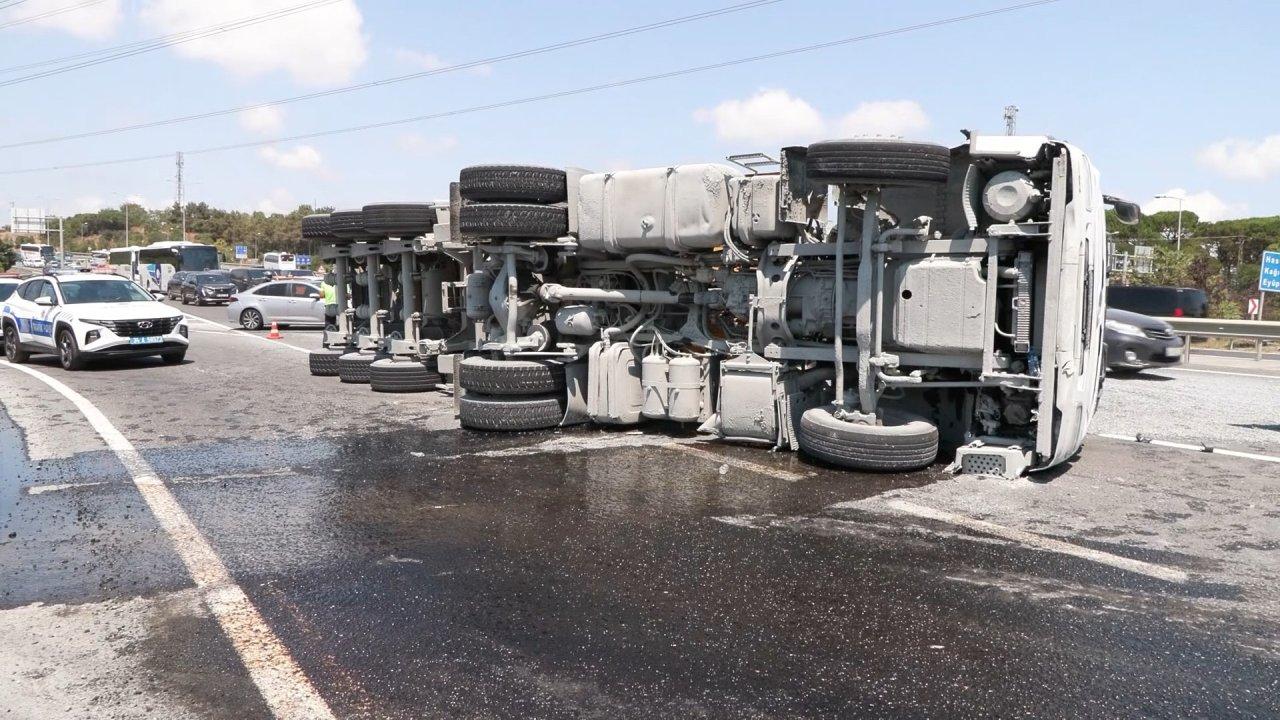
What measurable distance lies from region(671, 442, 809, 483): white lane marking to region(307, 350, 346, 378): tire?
24.8 feet

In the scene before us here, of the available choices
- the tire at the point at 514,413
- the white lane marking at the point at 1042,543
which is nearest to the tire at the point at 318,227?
the tire at the point at 514,413

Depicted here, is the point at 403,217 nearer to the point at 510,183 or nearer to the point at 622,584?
the point at 510,183

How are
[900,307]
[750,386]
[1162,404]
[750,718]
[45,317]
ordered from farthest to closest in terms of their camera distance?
[45,317] → [1162,404] → [750,386] → [900,307] → [750,718]

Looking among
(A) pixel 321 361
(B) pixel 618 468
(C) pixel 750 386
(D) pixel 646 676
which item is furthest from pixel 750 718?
(A) pixel 321 361

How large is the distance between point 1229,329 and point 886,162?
49.5ft

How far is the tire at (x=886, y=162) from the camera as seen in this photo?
6.86 meters

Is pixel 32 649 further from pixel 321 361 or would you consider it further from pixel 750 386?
pixel 321 361

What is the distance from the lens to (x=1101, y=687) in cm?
366

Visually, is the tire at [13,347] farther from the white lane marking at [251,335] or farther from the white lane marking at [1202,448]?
the white lane marking at [1202,448]

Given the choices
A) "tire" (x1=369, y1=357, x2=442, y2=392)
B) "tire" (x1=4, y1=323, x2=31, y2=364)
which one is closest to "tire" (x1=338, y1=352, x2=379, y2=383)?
"tire" (x1=369, y1=357, x2=442, y2=392)

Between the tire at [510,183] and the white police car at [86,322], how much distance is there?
362 inches

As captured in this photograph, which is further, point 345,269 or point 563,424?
point 345,269

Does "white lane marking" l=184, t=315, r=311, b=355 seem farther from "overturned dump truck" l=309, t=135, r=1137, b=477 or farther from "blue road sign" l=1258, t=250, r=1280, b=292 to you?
"blue road sign" l=1258, t=250, r=1280, b=292

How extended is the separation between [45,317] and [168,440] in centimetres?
940
